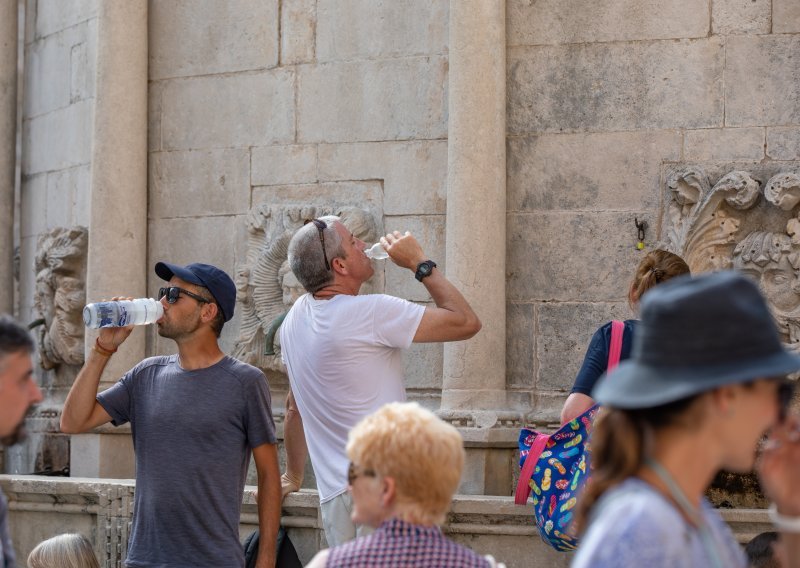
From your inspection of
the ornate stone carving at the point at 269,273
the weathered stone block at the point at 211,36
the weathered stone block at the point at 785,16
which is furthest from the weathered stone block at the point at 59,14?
the weathered stone block at the point at 785,16

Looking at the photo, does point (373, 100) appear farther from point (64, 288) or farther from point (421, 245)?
point (64, 288)

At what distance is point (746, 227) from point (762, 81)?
0.74 meters

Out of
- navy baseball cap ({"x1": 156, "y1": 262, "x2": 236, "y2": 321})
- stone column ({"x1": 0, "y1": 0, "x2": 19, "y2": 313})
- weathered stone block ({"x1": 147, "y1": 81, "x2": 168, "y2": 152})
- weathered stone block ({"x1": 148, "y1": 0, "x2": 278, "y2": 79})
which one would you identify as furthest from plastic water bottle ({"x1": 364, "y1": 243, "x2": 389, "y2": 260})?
stone column ({"x1": 0, "y1": 0, "x2": 19, "y2": 313})

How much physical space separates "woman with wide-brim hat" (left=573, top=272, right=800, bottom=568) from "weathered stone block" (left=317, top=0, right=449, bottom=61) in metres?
5.17

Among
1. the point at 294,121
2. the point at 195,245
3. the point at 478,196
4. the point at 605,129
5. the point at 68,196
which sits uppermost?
the point at 294,121

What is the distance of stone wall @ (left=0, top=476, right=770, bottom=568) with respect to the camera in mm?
5711

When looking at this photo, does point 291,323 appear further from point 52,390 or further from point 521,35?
point 52,390

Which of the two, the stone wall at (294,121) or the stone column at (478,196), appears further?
the stone wall at (294,121)

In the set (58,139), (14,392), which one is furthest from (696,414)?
(58,139)

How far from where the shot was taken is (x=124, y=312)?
469 cm

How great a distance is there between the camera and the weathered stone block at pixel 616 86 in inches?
263

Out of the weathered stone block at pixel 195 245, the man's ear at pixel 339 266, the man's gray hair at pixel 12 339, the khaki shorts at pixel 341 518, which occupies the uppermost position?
the weathered stone block at pixel 195 245

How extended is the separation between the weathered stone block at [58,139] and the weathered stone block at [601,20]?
2612 millimetres

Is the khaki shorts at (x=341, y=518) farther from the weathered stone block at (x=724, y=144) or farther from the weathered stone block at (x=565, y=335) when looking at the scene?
the weathered stone block at (x=724, y=144)
